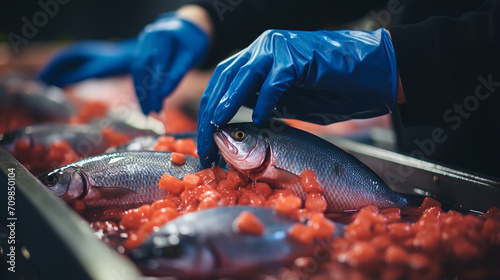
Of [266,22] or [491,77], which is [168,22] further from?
[491,77]

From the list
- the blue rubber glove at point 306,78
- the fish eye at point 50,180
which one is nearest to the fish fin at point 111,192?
the fish eye at point 50,180

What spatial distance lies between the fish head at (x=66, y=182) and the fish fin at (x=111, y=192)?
58 millimetres

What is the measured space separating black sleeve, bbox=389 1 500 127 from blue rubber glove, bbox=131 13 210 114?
1.51m

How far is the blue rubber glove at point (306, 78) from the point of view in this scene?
1455mm

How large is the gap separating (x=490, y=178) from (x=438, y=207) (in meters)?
0.32

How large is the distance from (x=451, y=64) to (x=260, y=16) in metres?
1.76

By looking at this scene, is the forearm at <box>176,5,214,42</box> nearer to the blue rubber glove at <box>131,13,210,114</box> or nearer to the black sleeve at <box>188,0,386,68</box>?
the black sleeve at <box>188,0,386,68</box>

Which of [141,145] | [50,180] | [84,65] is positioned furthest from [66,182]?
[84,65]

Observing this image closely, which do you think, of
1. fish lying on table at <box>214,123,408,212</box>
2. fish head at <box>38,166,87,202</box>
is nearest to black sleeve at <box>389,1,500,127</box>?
fish lying on table at <box>214,123,408,212</box>

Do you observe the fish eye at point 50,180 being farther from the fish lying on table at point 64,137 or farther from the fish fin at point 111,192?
the fish lying on table at point 64,137

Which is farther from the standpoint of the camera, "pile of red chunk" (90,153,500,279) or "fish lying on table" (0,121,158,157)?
"fish lying on table" (0,121,158,157)

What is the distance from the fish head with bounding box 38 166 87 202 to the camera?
56.7 inches

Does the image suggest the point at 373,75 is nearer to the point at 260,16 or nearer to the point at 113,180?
the point at 113,180

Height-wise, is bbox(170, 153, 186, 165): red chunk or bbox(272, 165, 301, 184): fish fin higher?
bbox(272, 165, 301, 184): fish fin
